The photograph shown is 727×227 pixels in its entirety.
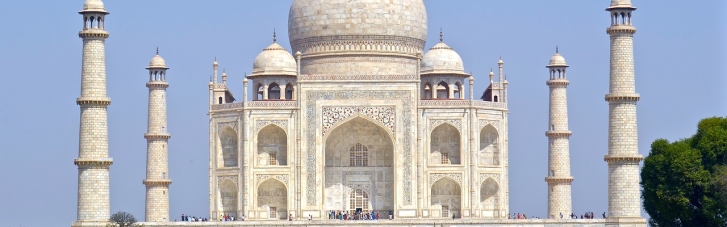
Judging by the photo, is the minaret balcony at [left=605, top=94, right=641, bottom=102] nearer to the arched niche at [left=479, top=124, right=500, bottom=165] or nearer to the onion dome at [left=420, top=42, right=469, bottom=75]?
the arched niche at [left=479, top=124, right=500, bottom=165]

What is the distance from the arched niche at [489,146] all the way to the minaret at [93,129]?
1041 cm

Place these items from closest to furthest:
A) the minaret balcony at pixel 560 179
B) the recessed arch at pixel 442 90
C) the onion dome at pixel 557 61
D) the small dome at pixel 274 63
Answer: the small dome at pixel 274 63 → the recessed arch at pixel 442 90 → the minaret balcony at pixel 560 179 → the onion dome at pixel 557 61

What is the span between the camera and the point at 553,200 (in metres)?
55.8

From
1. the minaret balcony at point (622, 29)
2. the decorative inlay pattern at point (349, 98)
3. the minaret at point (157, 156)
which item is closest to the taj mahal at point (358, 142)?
the decorative inlay pattern at point (349, 98)

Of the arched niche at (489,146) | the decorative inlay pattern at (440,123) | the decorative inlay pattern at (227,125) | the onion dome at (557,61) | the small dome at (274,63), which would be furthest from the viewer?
the onion dome at (557,61)

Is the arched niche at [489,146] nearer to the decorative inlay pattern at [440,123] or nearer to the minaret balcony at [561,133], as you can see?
the decorative inlay pattern at [440,123]

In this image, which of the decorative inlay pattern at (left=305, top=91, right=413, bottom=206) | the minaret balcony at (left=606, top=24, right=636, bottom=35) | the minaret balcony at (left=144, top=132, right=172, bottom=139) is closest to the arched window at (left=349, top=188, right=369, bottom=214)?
the decorative inlay pattern at (left=305, top=91, right=413, bottom=206)

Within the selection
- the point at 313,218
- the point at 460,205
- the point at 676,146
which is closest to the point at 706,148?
the point at 676,146

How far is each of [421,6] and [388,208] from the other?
629 cm

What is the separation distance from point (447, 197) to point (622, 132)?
19.4 ft

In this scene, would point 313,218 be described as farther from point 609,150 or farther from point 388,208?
→ point 609,150

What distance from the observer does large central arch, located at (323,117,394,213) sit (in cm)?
5303

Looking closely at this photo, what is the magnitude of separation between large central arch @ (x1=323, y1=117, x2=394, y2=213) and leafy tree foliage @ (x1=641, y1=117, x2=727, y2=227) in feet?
22.6

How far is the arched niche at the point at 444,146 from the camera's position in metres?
52.9
